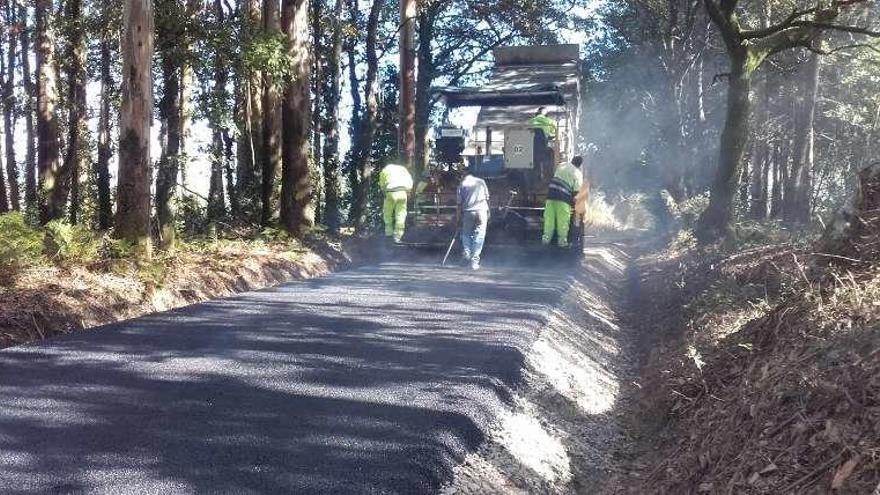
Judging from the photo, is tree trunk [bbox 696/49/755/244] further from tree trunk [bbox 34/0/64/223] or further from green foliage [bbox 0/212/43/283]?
tree trunk [bbox 34/0/64/223]

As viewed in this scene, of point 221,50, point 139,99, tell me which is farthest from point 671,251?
point 139,99

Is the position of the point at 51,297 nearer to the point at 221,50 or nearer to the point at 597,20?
the point at 221,50

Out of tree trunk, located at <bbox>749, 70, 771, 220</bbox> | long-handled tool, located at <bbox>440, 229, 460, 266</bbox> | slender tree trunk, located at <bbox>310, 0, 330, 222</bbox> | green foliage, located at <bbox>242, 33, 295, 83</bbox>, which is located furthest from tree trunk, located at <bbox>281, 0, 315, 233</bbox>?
tree trunk, located at <bbox>749, 70, 771, 220</bbox>

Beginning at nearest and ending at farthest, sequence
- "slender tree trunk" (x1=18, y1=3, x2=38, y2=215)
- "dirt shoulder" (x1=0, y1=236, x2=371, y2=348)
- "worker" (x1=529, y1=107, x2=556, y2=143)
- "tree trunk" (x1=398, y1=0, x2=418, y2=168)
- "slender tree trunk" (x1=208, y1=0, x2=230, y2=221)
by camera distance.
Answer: "dirt shoulder" (x1=0, y1=236, x2=371, y2=348) < "slender tree trunk" (x1=208, y1=0, x2=230, y2=221) < "worker" (x1=529, y1=107, x2=556, y2=143) < "tree trunk" (x1=398, y1=0, x2=418, y2=168) < "slender tree trunk" (x1=18, y1=3, x2=38, y2=215)

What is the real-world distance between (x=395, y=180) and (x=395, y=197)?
0.30m

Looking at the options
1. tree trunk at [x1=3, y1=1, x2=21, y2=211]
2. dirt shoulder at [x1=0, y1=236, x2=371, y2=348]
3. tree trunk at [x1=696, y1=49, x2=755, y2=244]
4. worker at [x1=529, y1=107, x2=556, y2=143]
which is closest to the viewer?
dirt shoulder at [x1=0, y1=236, x2=371, y2=348]

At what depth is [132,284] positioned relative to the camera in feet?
27.6

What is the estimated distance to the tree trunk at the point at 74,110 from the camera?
16.0 metres

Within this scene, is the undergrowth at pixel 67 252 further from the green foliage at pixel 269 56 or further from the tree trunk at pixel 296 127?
the tree trunk at pixel 296 127

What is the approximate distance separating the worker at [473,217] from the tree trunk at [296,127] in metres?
3.09

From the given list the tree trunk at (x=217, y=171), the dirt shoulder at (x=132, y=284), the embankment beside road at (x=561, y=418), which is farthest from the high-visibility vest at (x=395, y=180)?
the tree trunk at (x=217, y=171)

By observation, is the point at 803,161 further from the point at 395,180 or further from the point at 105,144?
the point at 105,144

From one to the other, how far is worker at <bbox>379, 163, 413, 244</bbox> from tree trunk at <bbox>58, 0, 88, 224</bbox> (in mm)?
5723

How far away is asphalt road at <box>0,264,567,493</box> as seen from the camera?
3770 millimetres
